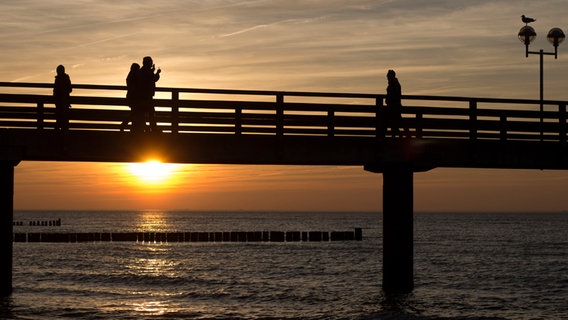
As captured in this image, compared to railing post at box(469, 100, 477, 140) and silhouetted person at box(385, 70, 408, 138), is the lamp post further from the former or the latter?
silhouetted person at box(385, 70, 408, 138)

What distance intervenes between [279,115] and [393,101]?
10.8 feet

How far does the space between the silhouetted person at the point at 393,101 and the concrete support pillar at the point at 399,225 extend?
1662mm

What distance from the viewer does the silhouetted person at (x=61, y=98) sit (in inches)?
907

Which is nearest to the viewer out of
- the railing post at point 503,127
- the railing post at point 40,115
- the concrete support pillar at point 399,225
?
the railing post at point 40,115

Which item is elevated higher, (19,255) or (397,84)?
(397,84)

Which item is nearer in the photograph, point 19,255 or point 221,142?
point 221,142

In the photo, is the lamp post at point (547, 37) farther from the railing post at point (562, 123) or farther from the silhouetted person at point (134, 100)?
the silhouetted person at point (134, 100)

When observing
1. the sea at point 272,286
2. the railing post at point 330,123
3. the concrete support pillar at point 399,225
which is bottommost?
the sea at point 272,286

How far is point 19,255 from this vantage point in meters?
60.2

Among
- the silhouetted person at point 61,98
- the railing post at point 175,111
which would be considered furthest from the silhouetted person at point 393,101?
the silhouetted person at point 61,98

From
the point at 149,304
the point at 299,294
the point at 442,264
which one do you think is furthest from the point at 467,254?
the point at 149,304

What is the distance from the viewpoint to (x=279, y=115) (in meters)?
24.2

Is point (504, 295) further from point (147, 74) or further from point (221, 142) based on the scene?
point (147, 74)

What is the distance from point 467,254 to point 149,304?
149 ft
